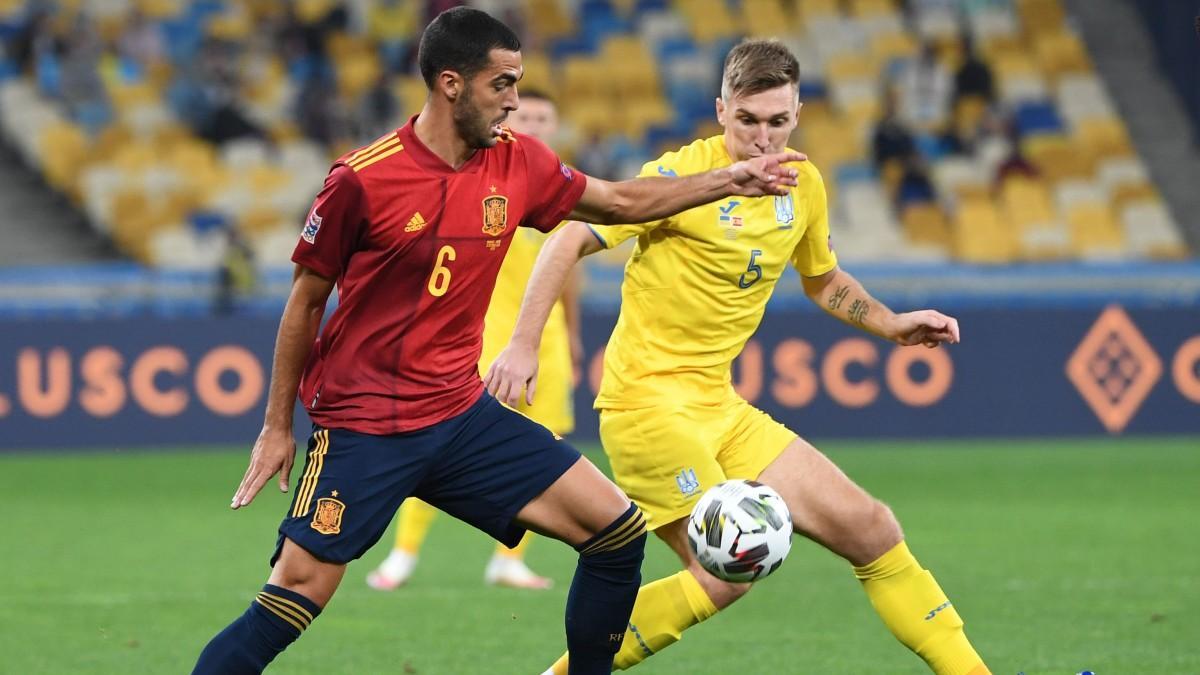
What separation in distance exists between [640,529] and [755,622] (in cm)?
258

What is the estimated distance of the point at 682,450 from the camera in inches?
228

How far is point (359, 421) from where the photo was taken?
5.02 m

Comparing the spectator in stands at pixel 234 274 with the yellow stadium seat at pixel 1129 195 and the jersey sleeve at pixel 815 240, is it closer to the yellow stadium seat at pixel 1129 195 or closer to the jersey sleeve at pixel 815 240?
the yellow stadium seat at pixel 1129 195

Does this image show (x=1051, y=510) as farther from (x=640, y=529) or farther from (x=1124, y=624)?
(x=640, y=529)

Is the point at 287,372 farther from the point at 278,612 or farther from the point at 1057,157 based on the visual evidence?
the point at 1057,157

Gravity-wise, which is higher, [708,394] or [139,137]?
[708,394]

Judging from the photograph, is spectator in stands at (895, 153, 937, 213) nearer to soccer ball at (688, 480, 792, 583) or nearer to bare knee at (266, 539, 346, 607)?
soccer ball at (688, 480, 792, 583)

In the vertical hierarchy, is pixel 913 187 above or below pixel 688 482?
below

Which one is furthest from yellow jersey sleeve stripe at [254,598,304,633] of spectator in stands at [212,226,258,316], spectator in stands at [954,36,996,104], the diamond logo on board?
spectator in stands at [954,36,996,104]

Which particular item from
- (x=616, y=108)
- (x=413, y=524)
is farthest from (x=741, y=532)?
(x=616, y=108)

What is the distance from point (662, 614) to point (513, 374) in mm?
991

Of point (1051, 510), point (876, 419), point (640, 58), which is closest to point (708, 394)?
point (1051, 510)

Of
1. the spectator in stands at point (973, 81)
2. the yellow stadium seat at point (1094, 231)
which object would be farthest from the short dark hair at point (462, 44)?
the spectator in stands at point (973, 81)

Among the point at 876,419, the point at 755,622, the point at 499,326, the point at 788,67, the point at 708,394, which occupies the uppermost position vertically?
the point at 788,67
